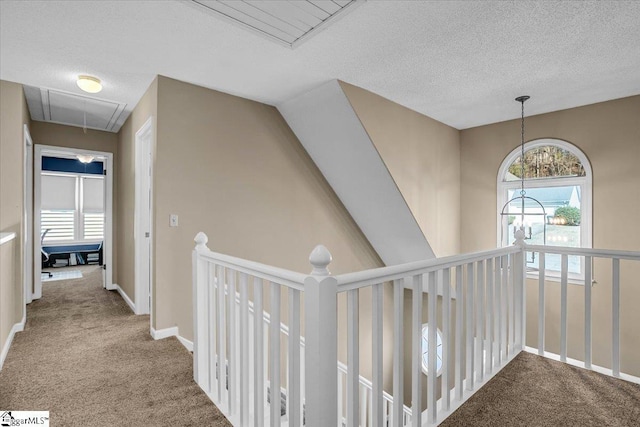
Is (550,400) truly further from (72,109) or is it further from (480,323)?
(72,109)

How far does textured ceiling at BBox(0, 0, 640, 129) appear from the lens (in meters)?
2.01

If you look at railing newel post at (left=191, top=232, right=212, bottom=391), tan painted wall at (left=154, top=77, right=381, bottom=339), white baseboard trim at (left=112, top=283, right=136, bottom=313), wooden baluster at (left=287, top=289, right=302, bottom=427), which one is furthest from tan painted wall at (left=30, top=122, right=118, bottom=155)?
wooden baluster at (left=287, top=289, right=302, bottom=427)

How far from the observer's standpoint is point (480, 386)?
206 centimetres

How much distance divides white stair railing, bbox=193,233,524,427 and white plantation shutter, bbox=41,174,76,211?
23.4ft

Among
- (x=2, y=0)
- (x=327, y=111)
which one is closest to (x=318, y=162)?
(x=327, y=111)

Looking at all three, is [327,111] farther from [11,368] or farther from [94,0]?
[11,368]

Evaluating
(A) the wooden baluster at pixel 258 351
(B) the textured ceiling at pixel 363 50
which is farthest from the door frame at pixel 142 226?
(A) the wooden baluster at pixel 258 351

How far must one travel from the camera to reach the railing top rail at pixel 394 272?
4.11 ft

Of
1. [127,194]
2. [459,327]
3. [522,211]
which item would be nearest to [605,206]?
[522,211]

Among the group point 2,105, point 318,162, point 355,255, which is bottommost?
point 355,255

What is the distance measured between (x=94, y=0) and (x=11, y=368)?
253cm

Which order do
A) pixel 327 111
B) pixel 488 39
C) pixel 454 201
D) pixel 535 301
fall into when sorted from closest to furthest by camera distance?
pixel 488 39 < pixel 327 111 < pixel 535 301 < pixel 454 201

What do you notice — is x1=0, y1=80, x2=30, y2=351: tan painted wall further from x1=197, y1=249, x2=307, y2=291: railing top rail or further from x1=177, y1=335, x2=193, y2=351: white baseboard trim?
x1=197, y1=249, x2=307, y2=291: railing top rail

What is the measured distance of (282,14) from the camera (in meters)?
2.00
